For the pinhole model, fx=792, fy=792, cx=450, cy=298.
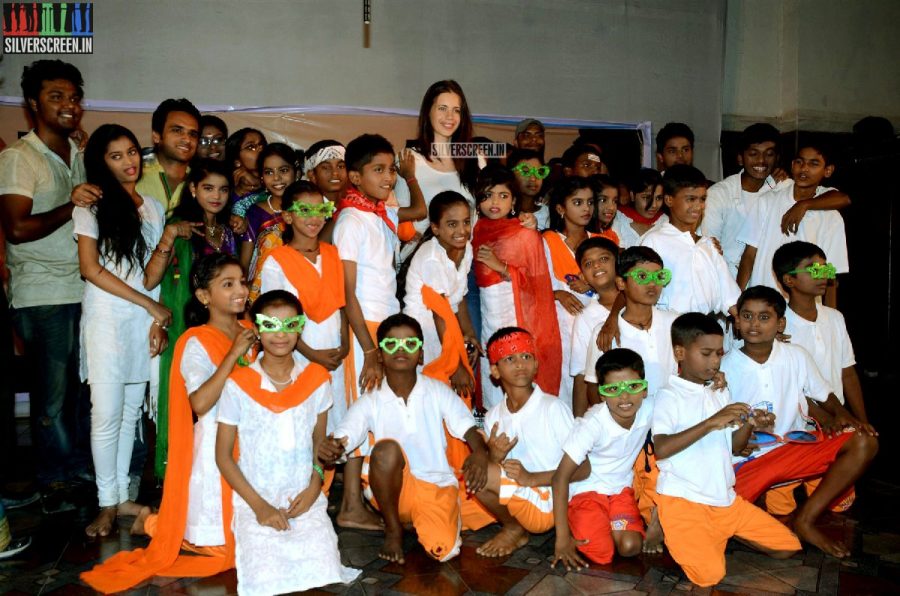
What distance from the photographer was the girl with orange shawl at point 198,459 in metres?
3.22

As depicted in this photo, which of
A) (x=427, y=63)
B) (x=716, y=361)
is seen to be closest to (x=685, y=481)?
(x=716, y=361)

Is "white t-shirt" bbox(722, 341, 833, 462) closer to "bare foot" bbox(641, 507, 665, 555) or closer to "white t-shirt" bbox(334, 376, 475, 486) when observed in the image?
"bare foot" bbox(641, 507, 665, 555)

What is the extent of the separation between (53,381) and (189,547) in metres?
1.15

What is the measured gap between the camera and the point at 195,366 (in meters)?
3.39

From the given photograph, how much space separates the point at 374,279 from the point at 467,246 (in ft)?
1.83

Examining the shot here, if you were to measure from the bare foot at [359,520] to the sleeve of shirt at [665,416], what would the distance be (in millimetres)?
1338

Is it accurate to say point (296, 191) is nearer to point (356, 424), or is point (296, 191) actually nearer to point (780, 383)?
point (356, 424)

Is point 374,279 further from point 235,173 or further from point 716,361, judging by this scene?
point 716,361

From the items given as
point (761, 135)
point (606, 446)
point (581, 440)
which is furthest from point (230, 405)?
point (761, 135)

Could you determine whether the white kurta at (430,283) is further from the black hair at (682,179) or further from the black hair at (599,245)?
the black hair at (682,179)

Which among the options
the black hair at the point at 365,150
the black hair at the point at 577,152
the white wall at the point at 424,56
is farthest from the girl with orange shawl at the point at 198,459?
the white wall at the point at 424,56

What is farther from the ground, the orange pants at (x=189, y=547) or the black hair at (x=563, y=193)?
the black hair at (x=563, y=193)

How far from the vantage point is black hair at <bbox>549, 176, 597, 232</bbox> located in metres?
4.36

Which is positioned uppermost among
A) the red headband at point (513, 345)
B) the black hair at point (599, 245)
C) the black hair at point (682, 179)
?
the black hair at point (682, 179)
